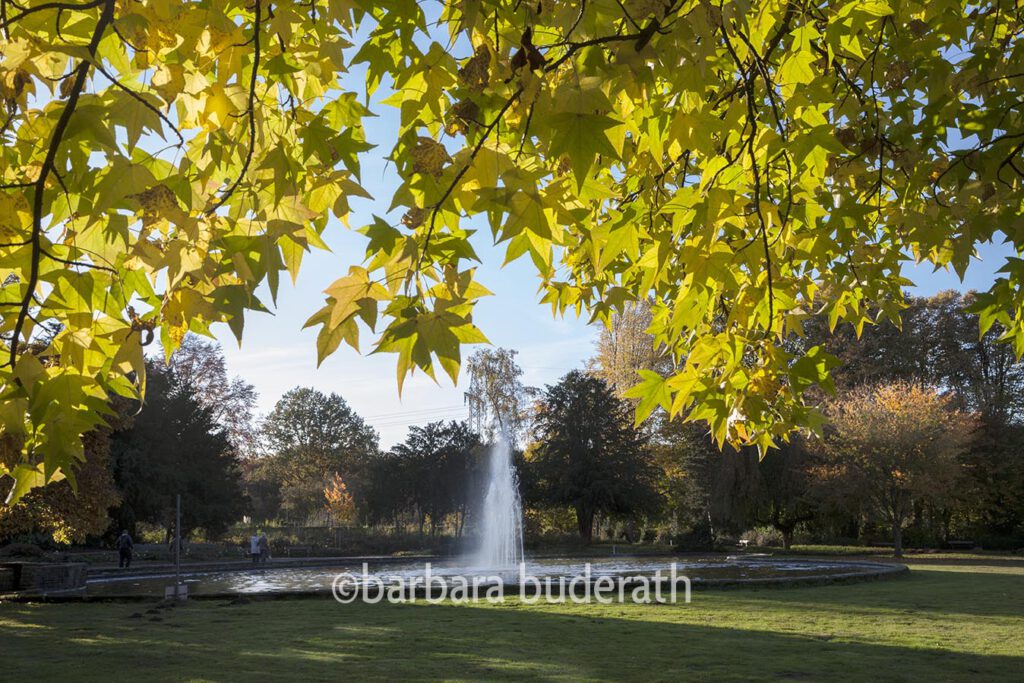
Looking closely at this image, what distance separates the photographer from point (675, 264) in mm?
4148

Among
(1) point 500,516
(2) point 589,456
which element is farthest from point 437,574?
(2) point 589,456

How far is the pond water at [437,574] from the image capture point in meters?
15.6

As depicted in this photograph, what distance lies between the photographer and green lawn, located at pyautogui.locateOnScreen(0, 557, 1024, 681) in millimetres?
6727

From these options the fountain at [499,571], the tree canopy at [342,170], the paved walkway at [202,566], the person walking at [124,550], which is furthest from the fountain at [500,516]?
the tree canopy at [342,170]

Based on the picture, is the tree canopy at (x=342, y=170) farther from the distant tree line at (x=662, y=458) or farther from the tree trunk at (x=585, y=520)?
the tree trunk at (x=585, y=520)

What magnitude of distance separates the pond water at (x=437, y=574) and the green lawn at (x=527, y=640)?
9.03ft

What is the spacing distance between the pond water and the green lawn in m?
2.75

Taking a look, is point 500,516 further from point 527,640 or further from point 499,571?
point 527,640

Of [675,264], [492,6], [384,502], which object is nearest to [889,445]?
[384,502]

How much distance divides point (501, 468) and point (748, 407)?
1292 inches

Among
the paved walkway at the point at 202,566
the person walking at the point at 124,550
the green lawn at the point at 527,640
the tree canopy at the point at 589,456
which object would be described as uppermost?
the tree canopy at the point at 589,456

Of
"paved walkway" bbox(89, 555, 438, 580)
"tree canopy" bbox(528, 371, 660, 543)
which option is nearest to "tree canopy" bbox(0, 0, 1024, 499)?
"paved walkway" bbox(89, 555, 438, 580)

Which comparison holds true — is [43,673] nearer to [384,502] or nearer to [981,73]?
[981,73]

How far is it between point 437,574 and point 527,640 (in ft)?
33.7
